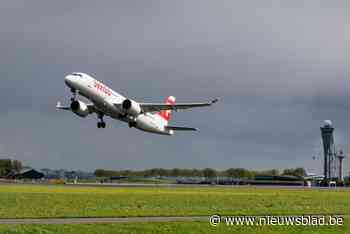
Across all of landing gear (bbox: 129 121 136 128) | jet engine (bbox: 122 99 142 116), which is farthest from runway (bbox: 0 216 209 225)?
landing gear (bbox: 129 121 136 128)

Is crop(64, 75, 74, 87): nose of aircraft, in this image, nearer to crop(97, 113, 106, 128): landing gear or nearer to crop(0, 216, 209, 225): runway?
crop(97, 113, 106, 128): landing gear

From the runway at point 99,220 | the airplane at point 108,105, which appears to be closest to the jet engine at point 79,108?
the airplane at point 108,105

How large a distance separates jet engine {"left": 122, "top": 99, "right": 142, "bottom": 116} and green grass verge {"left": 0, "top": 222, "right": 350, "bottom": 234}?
43974 mm

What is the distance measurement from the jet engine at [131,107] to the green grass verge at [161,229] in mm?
43974

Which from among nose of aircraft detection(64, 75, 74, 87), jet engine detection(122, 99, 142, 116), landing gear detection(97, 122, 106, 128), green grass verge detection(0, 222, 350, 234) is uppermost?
nose of aircraft detection(64, 75, 74, 87)

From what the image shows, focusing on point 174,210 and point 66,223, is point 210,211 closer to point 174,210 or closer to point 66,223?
point 174,210

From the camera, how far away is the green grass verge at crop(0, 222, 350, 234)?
86.4 ft

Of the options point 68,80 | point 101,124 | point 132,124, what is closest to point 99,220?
point 68,80

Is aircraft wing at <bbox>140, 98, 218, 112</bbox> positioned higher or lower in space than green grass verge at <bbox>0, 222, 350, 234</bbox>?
higher

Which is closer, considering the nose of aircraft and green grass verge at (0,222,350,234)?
green grass verge at (0,222,350,234)

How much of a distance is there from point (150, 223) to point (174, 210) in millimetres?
9364

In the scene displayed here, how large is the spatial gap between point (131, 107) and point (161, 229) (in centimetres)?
4684

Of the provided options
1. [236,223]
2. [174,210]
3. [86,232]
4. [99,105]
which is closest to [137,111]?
[99,105]

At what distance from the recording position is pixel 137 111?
75.8 metres
